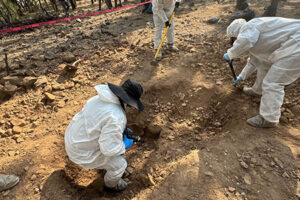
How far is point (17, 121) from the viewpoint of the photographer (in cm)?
336

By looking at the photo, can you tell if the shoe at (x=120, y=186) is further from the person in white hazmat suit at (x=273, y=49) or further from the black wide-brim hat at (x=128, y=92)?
the person in white hazmat suit at (x=273, y=49)

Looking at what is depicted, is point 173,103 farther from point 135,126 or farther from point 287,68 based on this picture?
point 287,68

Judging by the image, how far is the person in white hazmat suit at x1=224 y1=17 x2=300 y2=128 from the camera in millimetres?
2420

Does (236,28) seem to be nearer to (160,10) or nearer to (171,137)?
(171,137)

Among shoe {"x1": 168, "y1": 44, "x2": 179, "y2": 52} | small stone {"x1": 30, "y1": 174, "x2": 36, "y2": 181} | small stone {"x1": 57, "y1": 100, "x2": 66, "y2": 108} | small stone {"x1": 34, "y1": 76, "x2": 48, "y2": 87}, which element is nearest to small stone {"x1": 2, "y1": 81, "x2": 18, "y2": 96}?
small stone {"x1": 34, "y1": 76, "x2": 48, "y2": 87}

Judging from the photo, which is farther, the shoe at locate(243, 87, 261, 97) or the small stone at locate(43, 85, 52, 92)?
the small stone at locate(43, 85, 52, 92)

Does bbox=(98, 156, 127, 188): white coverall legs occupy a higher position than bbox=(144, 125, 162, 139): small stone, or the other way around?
bbox=(98, 156, 127, 188): white coverall legs

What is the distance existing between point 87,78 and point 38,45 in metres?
2.78

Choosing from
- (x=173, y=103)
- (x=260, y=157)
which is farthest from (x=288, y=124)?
(x=173, y=103)

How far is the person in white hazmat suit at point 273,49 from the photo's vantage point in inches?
95.3

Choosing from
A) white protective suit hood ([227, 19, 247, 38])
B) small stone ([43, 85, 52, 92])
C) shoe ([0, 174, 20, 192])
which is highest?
white protective suit hood ([227, 19, 247, 38])

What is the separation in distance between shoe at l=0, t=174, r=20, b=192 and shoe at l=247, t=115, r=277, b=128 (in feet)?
10.6

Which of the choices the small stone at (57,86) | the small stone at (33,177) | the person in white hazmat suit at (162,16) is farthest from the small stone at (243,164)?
the small stone at (57,86)

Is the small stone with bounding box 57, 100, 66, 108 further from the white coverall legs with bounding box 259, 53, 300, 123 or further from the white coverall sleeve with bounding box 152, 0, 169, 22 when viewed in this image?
the white coverall legs with bounding box 259, 53, 300, 123
